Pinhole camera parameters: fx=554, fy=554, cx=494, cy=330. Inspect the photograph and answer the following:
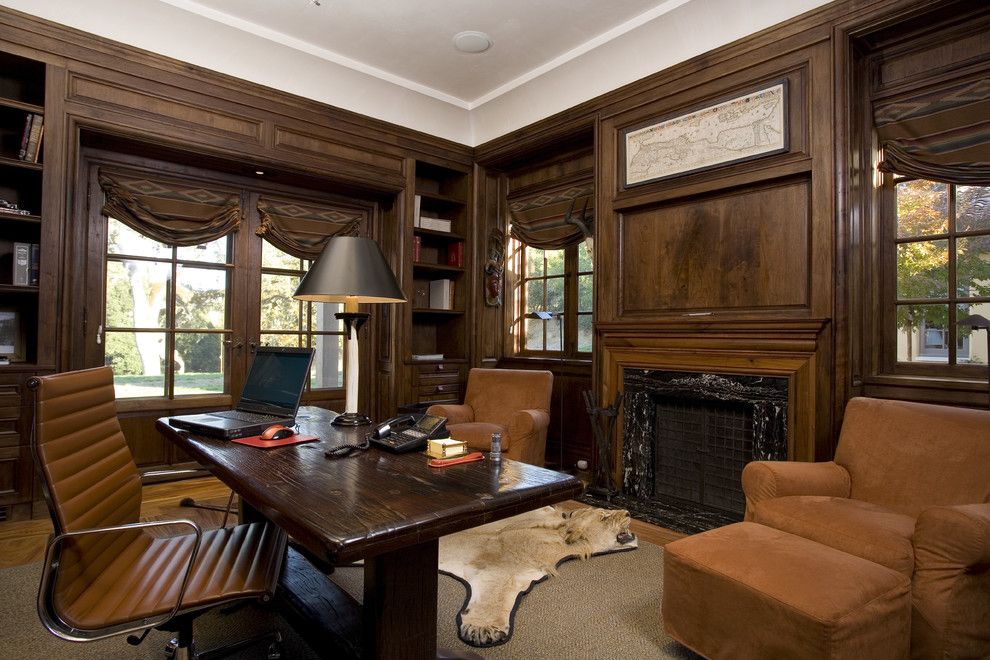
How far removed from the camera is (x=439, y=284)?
4.95m

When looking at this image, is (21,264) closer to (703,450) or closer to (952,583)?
(703,450)

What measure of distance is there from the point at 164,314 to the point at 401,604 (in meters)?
3.36

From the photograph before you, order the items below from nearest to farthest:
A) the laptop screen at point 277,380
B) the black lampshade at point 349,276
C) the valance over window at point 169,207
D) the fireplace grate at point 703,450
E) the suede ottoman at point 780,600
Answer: the suede ottoman at point 780,600, the black lampshade at point 349,276, the laptop screen at point 277,380, the fireplace grate at point 703,450, the valance over window at point 169,207

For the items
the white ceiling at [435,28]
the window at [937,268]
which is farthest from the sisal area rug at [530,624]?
the white ceiling at [435,28]

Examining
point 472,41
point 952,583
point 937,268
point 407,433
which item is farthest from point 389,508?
point 472,41

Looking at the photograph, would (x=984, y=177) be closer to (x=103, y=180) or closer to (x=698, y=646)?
(x=698, y=646)

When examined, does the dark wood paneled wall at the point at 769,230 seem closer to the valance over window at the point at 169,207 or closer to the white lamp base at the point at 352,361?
the white lamp base at the point at 352,361

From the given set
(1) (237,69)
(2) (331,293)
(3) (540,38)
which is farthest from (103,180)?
(3) (540,38)

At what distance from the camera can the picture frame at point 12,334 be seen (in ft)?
10.6

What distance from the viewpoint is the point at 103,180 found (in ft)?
11.6

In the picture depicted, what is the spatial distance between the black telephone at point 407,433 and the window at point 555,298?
2549 mm

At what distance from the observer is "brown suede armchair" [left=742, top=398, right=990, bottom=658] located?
164 centimetres

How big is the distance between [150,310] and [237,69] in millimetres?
1718

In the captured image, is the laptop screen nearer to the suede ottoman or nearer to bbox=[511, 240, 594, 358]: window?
the suede ottoman
